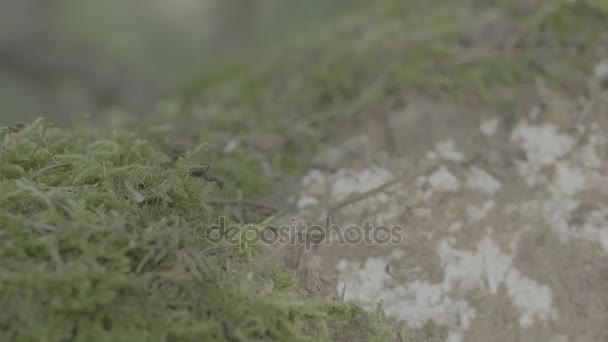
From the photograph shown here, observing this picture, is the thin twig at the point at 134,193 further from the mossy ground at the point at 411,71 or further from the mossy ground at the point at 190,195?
the mossy ground at the point at 411,71

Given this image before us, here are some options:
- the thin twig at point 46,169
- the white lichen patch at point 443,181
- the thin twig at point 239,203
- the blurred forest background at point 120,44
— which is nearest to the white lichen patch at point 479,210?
the white lichen patch at point 443,181

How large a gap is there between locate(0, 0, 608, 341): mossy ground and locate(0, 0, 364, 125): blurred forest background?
3.66ft

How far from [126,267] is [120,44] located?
939 cm

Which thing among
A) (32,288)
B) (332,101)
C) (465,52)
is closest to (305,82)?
(332,101)

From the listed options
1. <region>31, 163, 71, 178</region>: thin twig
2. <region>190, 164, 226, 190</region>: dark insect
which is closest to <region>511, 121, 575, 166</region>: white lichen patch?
<region>190, 164, 226, 190</region>: dark insect

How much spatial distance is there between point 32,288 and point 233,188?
2.66 feet

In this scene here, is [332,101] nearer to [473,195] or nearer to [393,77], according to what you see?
[393,77]

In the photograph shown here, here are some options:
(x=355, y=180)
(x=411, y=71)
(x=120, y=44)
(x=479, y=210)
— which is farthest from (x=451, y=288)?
(x=120, y=44)

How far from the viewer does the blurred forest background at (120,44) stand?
6.29m

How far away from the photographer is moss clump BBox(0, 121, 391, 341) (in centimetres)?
105

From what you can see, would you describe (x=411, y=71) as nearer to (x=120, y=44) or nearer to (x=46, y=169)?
(x=46, y=169)

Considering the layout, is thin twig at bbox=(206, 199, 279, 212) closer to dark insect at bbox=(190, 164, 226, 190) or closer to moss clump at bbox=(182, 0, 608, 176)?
dark insect at bbox=(190, 164, 226, 190)

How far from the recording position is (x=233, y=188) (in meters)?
1.80

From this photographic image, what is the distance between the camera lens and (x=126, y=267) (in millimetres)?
1131
